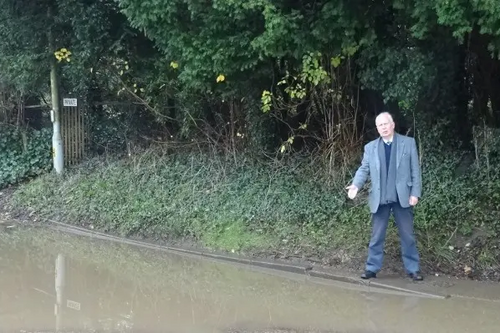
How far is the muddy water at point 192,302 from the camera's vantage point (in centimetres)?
647

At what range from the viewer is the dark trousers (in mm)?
7375

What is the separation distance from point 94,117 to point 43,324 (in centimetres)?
832

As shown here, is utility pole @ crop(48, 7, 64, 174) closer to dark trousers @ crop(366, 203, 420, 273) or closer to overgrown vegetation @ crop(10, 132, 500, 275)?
overgrown vegetation @ crop(10, 132, 500, 275)

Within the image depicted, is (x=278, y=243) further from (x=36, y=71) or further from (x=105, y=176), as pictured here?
(x=36, y=71)

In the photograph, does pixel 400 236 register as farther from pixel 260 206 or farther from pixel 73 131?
pixel 73 131

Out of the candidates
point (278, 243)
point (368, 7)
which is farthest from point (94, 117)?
point (368, 7)

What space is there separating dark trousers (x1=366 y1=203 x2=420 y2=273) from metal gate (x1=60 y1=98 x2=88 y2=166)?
8.29 meters

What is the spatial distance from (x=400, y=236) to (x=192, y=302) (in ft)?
8.35

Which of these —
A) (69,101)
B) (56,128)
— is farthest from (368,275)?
(69,101)

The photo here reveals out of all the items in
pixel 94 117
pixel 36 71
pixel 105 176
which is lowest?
pixel 105 176

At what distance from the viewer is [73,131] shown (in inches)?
551

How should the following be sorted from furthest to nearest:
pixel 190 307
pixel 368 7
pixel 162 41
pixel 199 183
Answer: pixel 199 183 → pixel 162 41 → pixel 368 7 → pixel 190 307

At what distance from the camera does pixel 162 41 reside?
30.4 feet

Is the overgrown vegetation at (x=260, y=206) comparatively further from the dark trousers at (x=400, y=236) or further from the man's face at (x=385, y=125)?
the man's face at (x=385, y=125)
